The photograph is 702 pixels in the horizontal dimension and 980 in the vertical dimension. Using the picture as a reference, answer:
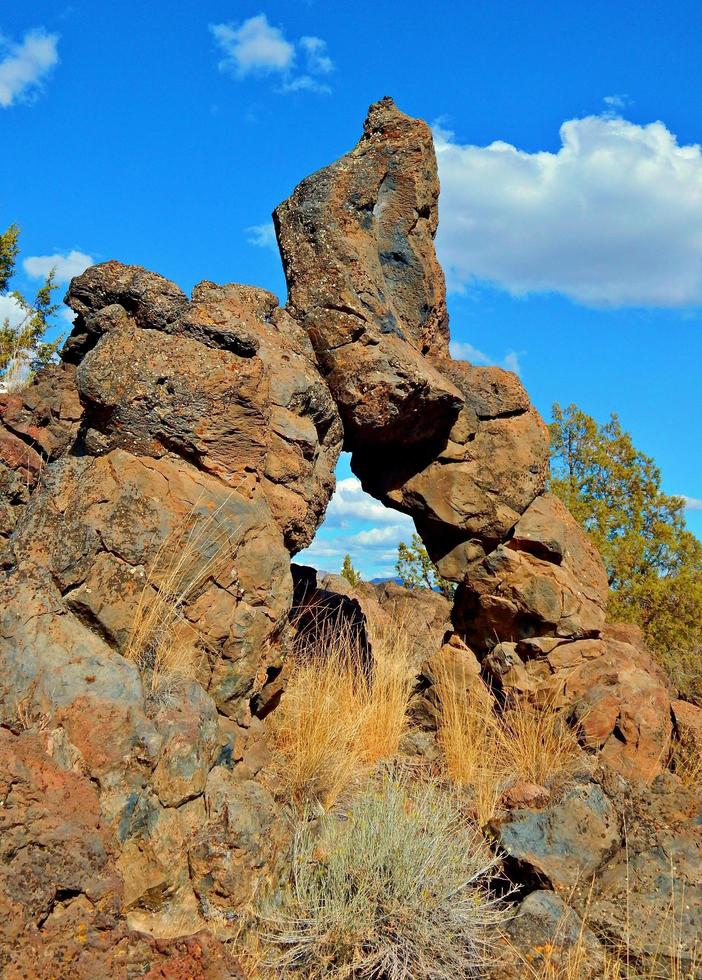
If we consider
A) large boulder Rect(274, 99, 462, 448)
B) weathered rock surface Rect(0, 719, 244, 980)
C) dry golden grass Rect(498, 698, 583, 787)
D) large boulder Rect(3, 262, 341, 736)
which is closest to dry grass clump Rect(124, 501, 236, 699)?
large boulder Rect(3, 262, 341, 736)

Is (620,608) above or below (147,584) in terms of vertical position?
above

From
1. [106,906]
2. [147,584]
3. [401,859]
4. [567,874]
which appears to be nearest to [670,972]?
[567,874]

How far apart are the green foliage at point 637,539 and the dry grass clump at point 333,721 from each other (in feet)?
16.3

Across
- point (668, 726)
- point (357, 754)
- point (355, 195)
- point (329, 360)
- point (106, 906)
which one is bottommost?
point (106, 906)

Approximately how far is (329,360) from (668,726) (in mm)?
4729

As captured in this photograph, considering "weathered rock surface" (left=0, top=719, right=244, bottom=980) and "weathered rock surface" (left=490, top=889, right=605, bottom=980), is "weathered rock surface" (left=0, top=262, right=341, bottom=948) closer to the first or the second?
"weathered rock surface" (left=0, top=719, right=244, bottom=980)

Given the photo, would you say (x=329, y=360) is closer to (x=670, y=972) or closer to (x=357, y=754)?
(x=357, y=754)

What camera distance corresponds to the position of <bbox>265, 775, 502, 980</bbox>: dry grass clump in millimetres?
4723

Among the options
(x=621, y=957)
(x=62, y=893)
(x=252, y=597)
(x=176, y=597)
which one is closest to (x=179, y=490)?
(x=176, y=597)

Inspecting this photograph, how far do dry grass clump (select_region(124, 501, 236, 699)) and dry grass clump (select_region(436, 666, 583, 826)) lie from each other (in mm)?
2741

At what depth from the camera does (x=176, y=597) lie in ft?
19.0

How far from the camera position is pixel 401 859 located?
5117 mm

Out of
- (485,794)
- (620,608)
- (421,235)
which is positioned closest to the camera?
(485,794)

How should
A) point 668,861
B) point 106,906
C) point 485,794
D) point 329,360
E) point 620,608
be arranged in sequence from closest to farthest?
point 106,906
point 668,861
point 485,794
point 329,360
point 620,608
